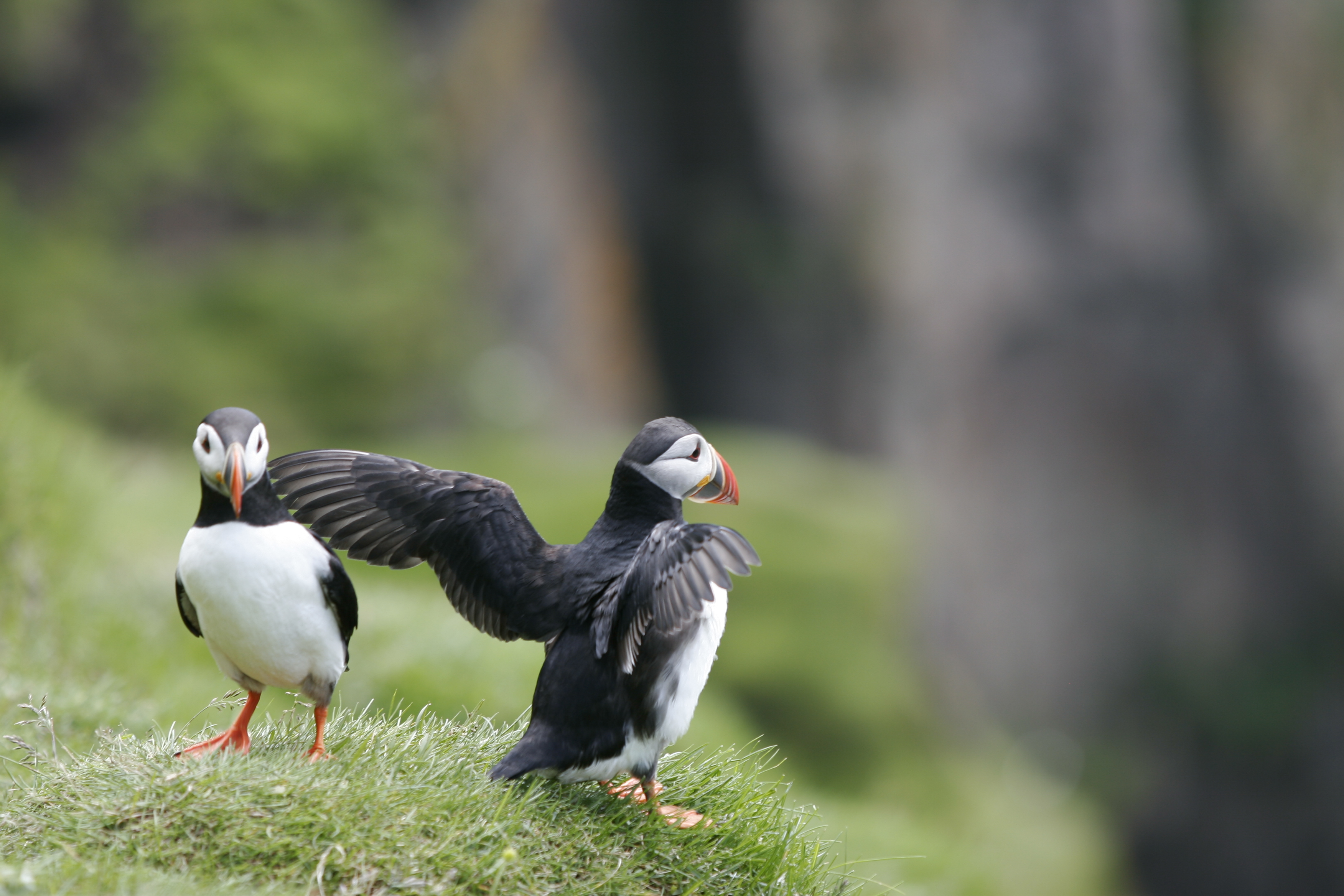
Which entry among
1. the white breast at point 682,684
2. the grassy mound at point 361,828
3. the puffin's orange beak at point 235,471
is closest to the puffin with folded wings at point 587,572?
the white breast at point 682,684

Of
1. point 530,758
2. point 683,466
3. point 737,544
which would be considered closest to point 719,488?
point 683,466

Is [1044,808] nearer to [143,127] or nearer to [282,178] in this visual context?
[282,178]

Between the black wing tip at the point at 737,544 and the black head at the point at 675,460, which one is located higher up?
the black head at the point at 675,460

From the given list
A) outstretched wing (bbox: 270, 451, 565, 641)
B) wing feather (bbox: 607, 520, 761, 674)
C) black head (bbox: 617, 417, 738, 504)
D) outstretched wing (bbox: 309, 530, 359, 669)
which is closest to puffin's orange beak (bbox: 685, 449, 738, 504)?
black head (bbox: 617, 417, 738, 504)

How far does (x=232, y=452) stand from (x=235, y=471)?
4 centimetres

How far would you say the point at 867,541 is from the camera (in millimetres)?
10414

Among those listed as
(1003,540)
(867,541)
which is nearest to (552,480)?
(867,541)

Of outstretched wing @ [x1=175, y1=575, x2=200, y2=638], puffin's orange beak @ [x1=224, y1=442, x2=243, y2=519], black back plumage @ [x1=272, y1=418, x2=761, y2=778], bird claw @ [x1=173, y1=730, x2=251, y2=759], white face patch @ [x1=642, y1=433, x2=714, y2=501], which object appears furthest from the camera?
white face patch @ [x1=642, y1=433, x2=714, y2=501]

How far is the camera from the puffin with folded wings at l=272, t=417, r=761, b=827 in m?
3.08

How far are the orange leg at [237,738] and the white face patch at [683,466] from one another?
1.18 m

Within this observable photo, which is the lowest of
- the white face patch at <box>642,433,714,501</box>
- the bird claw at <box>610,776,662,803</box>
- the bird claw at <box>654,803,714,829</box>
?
the bird claw at <box>654,803,714,829</box>

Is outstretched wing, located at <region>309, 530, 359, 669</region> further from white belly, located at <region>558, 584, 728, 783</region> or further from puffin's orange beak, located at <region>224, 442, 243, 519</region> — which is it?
white belly, located at <region>558, 584, 728, 783</region>

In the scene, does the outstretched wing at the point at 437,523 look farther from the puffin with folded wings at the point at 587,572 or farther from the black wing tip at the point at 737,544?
the black wing tip at the point at 737,544

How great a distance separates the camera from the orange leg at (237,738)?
3.09 m
